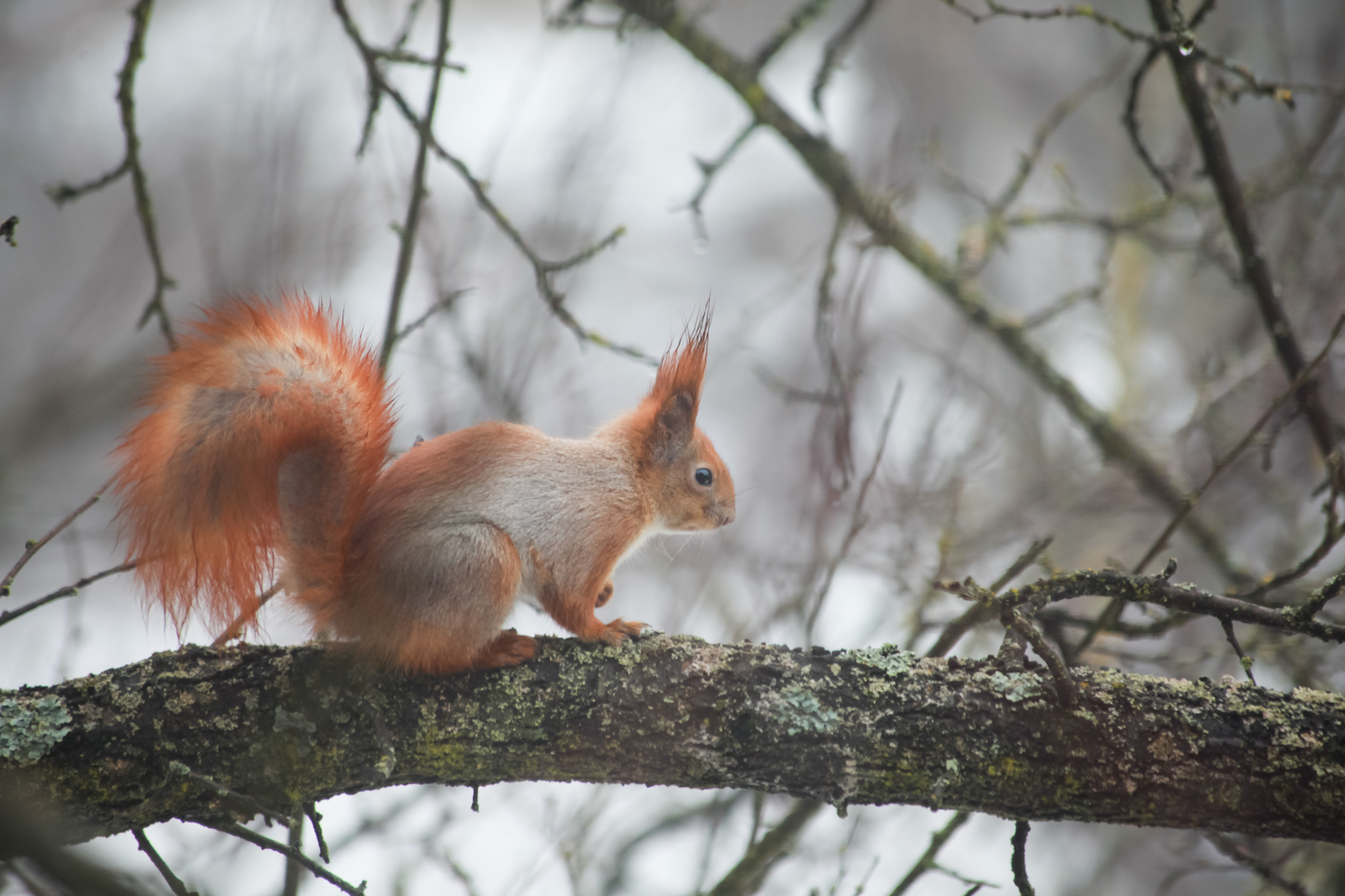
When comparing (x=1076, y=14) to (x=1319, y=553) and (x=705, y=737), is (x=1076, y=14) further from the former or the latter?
(x=705, y=737)

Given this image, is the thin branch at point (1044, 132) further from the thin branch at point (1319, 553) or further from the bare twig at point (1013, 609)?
the bare twig at point (1013, 609)

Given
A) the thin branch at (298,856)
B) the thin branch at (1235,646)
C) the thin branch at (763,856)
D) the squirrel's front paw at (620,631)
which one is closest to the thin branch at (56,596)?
the thin branch at (298,856)

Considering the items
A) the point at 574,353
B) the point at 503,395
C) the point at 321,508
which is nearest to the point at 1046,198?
the point at 574,353

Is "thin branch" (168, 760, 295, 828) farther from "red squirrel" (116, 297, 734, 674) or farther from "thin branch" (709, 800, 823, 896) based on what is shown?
"thin branch" (709, 800, 823, 896)

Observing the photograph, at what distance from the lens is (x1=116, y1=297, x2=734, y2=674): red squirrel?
60.4 inches

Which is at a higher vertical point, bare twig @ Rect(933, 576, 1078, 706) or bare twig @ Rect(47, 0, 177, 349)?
bare twig @ Rect(47, 0, 177, 349)

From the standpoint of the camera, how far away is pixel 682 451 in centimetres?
222

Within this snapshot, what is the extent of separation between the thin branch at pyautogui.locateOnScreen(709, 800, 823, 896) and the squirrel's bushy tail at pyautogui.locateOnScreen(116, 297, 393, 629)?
940mm

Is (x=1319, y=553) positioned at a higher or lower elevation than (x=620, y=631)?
higher

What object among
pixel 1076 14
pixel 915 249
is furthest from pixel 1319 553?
pixel 915 249

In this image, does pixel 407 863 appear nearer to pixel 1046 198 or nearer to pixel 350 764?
pixel 350 764

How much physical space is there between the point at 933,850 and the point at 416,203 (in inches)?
63.7

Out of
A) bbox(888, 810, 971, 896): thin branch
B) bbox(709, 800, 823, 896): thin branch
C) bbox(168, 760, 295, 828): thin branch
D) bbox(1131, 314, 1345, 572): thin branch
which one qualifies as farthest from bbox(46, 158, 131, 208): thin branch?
bbox(1131, 314, 1345, 572): thin branch

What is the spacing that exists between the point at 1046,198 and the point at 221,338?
5.05 m
